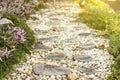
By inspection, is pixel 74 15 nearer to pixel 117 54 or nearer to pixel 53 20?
pixel 53 20

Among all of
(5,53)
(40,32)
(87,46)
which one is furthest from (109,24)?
(5,53)

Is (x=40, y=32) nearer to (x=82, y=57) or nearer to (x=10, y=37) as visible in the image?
(x=82, y=57)

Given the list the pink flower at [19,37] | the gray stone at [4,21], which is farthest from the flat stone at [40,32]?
the pink flower at [19,37]

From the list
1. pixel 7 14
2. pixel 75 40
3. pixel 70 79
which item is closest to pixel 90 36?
pixel 75 40

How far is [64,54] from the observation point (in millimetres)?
7406

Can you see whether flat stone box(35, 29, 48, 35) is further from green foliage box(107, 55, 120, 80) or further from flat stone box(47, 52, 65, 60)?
green foliage box(107, 55, 120, 80)

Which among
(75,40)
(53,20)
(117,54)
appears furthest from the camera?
(53,20)

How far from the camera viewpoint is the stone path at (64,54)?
245 inches

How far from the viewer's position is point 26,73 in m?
6.16

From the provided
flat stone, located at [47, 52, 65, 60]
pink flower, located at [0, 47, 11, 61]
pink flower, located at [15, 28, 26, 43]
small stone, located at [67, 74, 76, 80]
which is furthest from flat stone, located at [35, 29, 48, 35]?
small stone, located at [67, 74, 76, 80]

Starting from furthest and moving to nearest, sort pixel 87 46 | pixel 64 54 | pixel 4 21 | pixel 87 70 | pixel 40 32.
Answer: pixel 40 32
pixel 87 46
pixel 64 54
pixel 4 21
pixel 87 70

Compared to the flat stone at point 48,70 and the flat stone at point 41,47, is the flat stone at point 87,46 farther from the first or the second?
the flat stone at point 48,70

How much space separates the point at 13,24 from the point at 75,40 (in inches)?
79.9

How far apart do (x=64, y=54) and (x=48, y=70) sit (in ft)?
3.89
